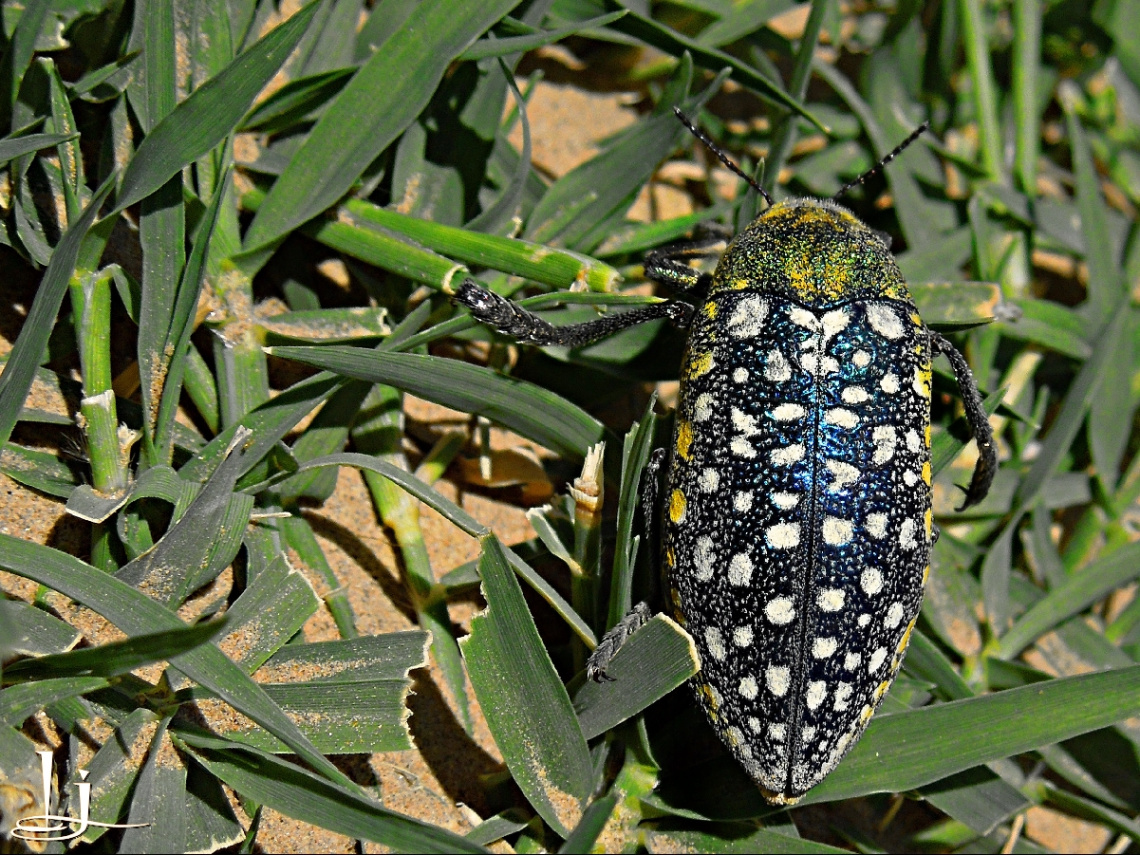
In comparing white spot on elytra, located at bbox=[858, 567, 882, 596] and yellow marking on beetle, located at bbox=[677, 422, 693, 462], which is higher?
yellow marking on beetle, located at bbox=[677, 422, 693, 462]

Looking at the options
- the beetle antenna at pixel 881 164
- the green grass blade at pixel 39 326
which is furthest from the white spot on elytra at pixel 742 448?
the green grass blade at pixel 39 326

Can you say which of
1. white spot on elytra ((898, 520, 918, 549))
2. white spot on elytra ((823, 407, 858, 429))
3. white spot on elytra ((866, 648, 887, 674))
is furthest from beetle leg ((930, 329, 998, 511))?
white spot on elytra ((866, 648, 887, 674))

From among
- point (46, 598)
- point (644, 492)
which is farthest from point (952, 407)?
point (46, 598)

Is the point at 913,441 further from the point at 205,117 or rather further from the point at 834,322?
the point at 205,117

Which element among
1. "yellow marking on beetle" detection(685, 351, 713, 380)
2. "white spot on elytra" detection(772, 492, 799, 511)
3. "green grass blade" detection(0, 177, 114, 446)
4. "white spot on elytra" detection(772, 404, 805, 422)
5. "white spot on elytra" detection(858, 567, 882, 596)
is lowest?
"white spot on elytra" detection(858, 567, 882, 596)

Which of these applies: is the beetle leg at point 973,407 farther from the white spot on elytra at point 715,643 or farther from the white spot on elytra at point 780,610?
the white spot on elytra at point 715,643

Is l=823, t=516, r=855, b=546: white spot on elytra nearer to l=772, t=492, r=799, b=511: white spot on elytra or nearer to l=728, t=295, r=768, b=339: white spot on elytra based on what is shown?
l=772, t=492, r=799, b=511: white spot on elytra

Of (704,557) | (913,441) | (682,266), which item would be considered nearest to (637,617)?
(704,557)
